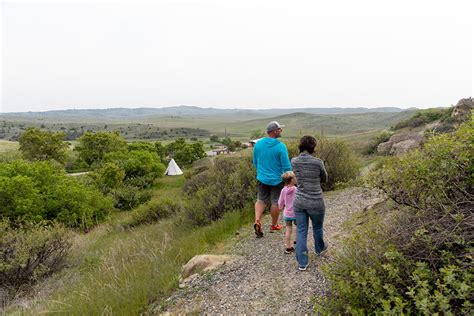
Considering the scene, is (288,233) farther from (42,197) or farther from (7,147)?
(7,147)

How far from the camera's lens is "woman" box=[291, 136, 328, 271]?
14.6ft

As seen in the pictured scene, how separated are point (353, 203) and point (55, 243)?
7751 millimetres

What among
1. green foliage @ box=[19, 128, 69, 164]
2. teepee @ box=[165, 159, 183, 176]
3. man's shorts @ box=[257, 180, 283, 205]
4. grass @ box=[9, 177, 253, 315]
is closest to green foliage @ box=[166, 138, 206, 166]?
teepee @ box=[165, 159, 183, 176]

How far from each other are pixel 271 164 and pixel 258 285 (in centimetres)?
214

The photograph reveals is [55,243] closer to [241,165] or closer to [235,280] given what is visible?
[241,165]

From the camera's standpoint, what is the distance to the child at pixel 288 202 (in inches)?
200

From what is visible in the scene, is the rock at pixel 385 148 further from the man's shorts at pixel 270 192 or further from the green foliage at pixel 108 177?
the green foliage at pixel 108 177

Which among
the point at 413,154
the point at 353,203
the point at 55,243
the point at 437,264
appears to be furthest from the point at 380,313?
the point at 55,243

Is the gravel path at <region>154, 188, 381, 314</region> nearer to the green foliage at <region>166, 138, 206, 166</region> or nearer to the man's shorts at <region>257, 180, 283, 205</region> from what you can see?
the man's shorts at <region>257, 180, 283, 205</region>

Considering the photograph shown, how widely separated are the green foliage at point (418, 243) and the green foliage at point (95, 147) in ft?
160

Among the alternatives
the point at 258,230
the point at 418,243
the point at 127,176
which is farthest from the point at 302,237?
the point at 127,176

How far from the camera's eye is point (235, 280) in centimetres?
452

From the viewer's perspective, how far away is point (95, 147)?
48844 mm

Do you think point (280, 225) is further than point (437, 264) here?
Yes
